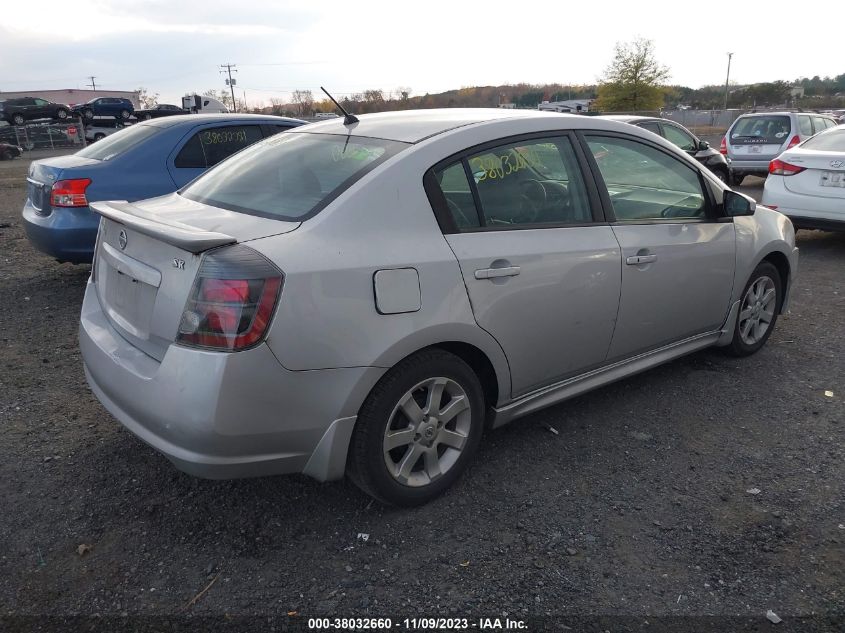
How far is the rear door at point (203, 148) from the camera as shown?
6.39m

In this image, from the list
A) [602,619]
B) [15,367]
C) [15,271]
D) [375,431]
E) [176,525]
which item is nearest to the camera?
[602,619]

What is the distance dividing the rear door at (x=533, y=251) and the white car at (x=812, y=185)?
18.0ft

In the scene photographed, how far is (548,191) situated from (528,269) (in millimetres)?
507

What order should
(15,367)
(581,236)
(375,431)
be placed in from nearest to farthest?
(375,431) < (581,236) < (15,367)

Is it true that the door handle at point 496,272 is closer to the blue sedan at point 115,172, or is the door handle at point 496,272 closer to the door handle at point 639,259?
the door handle at point 639,259

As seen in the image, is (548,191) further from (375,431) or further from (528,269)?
(375,431)

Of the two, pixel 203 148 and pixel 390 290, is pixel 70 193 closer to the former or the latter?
pixel 203 148

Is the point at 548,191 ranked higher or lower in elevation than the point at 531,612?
higher

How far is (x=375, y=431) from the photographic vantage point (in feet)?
8.97

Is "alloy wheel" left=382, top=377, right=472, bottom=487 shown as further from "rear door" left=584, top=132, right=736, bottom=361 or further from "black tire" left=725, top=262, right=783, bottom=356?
"black tire" left=725, top=262, right=783, bottom=356

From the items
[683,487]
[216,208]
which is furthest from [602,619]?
[216,208]

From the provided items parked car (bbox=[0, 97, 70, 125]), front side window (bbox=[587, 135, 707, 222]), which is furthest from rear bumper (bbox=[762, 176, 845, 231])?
parked car (bbox=[0, 97, 70, 125])

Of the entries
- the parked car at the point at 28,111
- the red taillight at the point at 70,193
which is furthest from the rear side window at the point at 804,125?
the parked car at the point at 28,111

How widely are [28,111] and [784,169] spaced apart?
4407 cm
